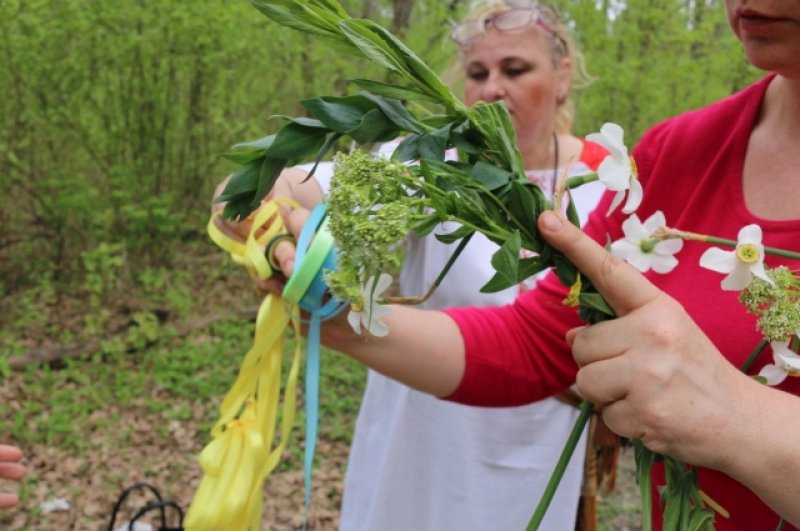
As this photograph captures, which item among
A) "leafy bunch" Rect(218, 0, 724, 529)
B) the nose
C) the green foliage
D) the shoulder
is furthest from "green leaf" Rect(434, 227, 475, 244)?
the green foliage

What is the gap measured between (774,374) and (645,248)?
19cm

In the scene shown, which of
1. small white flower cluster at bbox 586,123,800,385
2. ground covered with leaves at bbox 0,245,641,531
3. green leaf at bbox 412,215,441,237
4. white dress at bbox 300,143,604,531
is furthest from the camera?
ground covered with leaves at bbox 0,245,641,531

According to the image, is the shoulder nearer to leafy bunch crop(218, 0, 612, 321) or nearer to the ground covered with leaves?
leafy bunch crop(218, 0, 612, 321)

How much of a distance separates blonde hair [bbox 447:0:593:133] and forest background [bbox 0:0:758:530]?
1.64 meters

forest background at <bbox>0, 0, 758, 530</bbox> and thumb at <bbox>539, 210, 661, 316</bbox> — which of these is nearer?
thumb at <bbox>539, 210, 661, 316</bbox>

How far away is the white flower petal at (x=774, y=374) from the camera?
85cm

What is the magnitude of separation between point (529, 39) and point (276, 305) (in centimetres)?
143

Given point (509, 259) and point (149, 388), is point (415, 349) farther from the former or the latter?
point (149, 388)

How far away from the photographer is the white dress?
6.63 ft

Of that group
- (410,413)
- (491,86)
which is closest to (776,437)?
(410,413)

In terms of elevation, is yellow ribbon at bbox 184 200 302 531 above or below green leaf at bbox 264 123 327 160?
below

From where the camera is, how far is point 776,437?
78 centimetres

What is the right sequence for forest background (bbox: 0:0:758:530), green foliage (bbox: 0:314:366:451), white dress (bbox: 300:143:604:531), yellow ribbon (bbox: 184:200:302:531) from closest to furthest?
yellow ribbon (bbox: 184:200:302:531) < white dress (bbox: 300:143:604:531) < green foliage (bbox: 0:314:366:451) < forest background (bbox: 0:0:758:530)

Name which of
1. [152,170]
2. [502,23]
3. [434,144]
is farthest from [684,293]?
[152,170]
